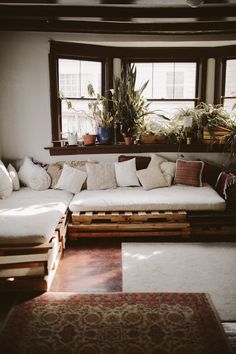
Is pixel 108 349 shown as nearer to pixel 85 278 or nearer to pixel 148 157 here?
pixel 85 278

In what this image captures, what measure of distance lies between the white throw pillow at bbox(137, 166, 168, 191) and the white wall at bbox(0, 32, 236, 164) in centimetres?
121

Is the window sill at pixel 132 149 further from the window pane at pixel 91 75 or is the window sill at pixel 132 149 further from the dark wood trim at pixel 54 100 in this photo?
the window pane at pixel 91 75

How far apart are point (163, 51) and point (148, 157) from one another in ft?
5.61

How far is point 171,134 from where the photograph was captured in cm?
539

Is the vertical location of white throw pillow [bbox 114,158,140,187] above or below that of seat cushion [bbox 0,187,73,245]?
above

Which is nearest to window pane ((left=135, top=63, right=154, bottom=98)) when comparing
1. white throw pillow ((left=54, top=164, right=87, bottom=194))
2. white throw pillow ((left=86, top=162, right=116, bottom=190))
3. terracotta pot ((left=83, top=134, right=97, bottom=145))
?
terracotta pot ((left=83, top=134, right=97, bottom=145))

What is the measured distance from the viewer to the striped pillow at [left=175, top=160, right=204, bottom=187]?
5.04 metres

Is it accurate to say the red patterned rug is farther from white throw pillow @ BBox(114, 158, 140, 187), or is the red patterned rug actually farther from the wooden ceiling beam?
the wooden ceiling beam

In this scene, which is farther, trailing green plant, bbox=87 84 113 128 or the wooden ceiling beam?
trailing green plant, bbox=87 84 113 128

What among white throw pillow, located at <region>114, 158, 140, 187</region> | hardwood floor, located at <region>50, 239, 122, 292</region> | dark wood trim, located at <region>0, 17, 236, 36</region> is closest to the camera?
hardwood floor, located at <region>50, 239, 122, 292</region>

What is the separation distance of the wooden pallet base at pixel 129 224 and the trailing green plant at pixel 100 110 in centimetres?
166

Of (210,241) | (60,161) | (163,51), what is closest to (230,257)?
(210,241)

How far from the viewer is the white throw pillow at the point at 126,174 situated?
16.7 feet

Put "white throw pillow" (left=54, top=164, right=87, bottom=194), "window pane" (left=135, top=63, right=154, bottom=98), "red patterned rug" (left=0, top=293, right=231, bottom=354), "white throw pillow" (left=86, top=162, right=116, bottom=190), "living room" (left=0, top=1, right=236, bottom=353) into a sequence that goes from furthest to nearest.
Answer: "window pane" (left=135, top=63, right=154, bottom=98), "white throw pillow" (left=86, top=162, right=116, bottom=190), "white throw pillow" (left=54, top=164, right=87, bottom=194), "living room" (left=0, top=1, right=236, bottom=353), "red patterned rug" (left=0, top=293, right=231, bottom=354)
